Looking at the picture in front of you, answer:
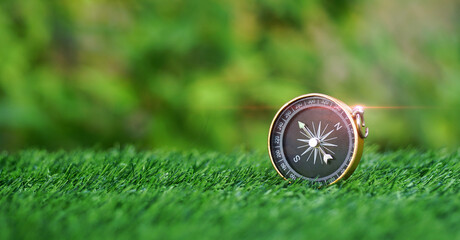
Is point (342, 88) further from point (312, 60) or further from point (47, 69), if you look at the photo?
point (47, 69)

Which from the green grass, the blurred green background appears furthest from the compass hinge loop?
the blurred green background

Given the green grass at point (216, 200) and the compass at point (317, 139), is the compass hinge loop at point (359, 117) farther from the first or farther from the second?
the green grass at point (216, 200)

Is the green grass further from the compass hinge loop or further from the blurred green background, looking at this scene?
the blurred green background

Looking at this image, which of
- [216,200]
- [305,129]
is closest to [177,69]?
[305,129]

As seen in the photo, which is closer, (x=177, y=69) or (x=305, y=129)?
(x=305, y=129)

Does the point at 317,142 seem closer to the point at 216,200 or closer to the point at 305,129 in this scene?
the point at 305,129

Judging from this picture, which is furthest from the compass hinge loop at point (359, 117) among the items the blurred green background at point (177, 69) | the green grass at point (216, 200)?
the blurred green background at point (177, 69)

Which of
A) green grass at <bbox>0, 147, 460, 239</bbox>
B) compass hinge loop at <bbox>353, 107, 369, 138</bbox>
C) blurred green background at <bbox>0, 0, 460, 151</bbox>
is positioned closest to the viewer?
green grass at <bbox>0, 147, 460, 239</bbox>
